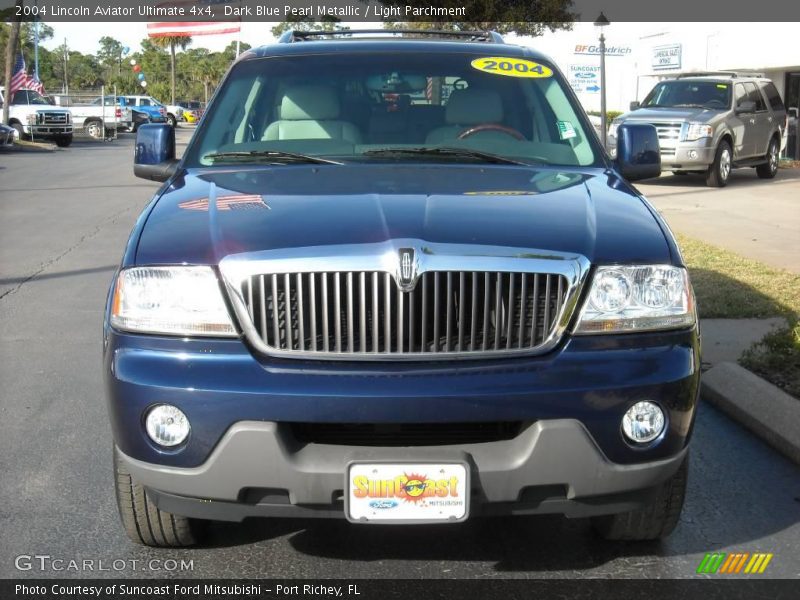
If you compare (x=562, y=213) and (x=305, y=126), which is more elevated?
(x=305, y=126)

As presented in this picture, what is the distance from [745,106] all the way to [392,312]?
1727 cm

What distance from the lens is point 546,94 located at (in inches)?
190

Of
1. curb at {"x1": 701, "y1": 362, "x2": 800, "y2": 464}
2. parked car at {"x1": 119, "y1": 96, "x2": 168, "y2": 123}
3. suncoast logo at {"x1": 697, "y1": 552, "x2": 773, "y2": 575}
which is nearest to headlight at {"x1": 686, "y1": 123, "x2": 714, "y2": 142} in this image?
curb at {"x1": 701, "y1": 362, "x2": 800, "y2": 464}

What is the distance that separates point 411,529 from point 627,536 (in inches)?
31.4

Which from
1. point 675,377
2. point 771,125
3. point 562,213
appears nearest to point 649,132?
point 562,213

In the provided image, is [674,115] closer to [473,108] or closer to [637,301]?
[473,108]

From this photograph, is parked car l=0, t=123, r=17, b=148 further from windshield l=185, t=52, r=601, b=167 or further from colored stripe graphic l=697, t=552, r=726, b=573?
colored stripe graphic l=697, t=552, r=726, b=573

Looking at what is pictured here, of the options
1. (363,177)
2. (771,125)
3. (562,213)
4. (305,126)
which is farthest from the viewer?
(771,125)

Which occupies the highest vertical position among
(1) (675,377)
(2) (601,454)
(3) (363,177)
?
(3) (363,177)

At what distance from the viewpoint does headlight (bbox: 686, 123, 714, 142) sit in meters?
17.6

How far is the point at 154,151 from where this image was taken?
4.91m

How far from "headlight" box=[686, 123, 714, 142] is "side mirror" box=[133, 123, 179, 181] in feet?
46.7

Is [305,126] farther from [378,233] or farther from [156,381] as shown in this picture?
[156,381]

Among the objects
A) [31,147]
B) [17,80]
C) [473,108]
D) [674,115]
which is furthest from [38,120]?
[473,108]
